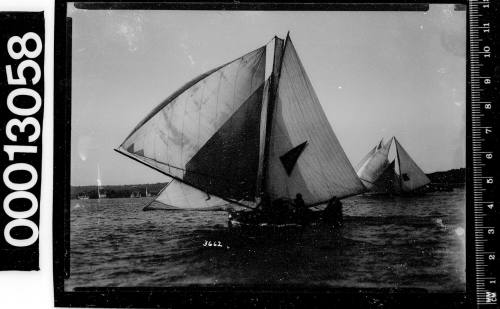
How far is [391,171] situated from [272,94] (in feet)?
2.03

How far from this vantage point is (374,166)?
184 cm

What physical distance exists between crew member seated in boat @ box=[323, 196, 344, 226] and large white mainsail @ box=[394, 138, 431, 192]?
29 centimetres

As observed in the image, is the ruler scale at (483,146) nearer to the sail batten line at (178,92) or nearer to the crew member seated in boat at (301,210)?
the crew member seated in boat at (301,210)

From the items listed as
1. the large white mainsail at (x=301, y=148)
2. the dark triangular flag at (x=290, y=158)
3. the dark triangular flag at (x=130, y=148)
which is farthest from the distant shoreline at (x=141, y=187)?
the dark triangular flag at (x=290, y=158)

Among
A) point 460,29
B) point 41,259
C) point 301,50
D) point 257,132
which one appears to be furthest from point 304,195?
point 41,259

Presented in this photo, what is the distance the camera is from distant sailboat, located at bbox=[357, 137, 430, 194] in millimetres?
1831

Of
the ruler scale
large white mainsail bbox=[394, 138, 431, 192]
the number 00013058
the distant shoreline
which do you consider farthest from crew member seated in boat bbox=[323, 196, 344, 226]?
the number 00013058

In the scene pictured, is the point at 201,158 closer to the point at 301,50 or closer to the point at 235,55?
the point at 235,55

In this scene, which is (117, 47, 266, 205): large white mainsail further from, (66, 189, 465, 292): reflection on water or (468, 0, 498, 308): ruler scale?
(468, 0, 498, 308): ruler scale

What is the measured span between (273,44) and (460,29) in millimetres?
813

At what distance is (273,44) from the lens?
1.87m

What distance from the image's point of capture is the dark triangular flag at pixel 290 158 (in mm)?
1887

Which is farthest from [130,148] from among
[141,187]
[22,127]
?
[22,127]

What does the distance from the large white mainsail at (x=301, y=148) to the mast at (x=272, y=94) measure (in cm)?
1
